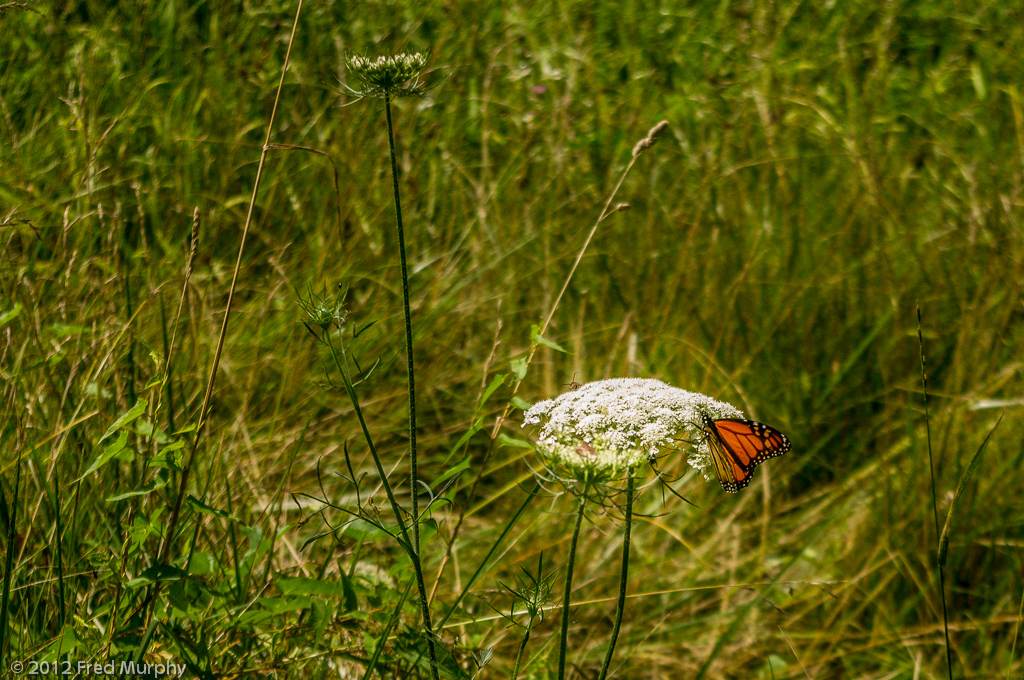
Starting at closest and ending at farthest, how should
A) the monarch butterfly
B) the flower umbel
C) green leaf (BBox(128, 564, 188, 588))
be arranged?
the flower umbel < green leaf (BBox(128, 564, 188, 588)) < the monarch butterfly

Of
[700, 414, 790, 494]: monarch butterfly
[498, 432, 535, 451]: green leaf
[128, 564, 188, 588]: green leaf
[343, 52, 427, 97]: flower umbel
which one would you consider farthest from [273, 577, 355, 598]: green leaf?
[343, 52, 427, 97]: flower umbel

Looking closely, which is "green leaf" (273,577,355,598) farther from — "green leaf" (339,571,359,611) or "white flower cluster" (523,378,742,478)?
"white flower cluster" (523,378,742,478)

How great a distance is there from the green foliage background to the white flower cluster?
0.38m

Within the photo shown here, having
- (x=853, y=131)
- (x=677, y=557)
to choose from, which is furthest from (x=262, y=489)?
(x=853, y=131)

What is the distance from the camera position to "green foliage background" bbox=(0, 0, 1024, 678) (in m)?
2.14

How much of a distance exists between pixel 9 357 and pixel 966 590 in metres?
3.36

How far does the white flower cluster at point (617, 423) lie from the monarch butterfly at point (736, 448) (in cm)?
3

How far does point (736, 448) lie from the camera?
5.41 ft

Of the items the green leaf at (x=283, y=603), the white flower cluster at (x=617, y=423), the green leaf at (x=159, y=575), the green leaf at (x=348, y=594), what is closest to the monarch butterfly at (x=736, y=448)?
the white flower cluster at (x=617, y=423)

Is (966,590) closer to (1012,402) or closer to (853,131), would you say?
(1012,402)

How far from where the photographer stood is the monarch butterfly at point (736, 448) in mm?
1596

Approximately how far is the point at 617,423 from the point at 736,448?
38cm

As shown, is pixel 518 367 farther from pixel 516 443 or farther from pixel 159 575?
pixel 159 575

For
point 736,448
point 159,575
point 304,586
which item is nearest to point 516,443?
point 736,448
